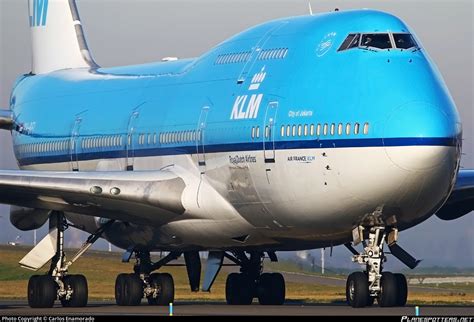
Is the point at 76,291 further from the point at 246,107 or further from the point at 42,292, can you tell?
the point at 246,107

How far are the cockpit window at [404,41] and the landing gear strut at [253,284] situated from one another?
440 inches

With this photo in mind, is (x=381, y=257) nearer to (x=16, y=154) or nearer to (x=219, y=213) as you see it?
(x=219, y=213)

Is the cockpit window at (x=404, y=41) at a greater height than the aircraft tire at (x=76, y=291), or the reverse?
the cockpit window at (x=404, y=41)

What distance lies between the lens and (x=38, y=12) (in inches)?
2386

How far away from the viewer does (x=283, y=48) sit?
3919 centimetres

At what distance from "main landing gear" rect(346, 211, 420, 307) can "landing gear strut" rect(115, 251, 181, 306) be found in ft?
31.9

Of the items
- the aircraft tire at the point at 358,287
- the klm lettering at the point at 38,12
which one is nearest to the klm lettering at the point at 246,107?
the aircraft tire at the point at 358,287

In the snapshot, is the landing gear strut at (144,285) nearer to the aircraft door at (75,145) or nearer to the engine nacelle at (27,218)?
the aircraft door at (75,145)

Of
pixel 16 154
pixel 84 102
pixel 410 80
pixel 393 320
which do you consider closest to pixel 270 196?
pixel 410 80

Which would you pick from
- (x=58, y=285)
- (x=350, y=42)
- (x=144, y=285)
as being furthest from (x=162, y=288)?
(x=350, y=42)

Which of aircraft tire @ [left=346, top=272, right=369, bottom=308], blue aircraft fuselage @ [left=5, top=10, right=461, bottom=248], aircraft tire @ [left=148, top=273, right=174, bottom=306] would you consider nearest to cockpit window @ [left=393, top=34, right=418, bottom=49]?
blue aircraft fuselage @ [left=5, top=10, right=461, bottom=248]

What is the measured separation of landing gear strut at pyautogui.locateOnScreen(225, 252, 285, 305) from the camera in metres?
45.8

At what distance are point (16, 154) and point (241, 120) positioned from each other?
689 inches

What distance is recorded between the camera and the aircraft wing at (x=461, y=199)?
139ft
